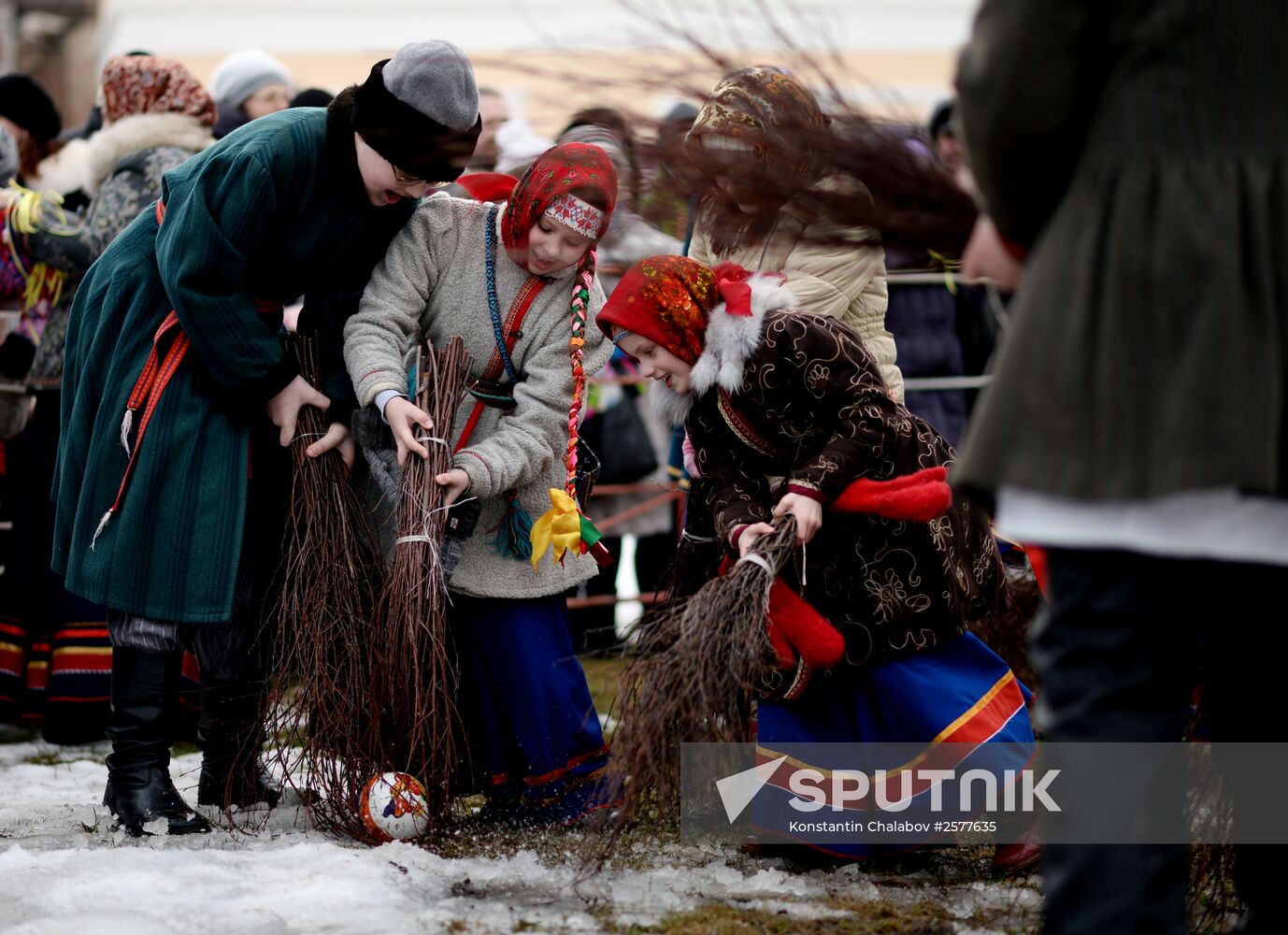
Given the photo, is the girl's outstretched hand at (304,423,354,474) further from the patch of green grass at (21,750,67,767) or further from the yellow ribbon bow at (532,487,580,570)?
the patch of green grass at (21,750,67,767)

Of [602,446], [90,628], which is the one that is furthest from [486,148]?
[602,446]

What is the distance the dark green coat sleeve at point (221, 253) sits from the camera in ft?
10.2

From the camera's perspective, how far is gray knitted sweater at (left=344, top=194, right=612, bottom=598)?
3.37 metres

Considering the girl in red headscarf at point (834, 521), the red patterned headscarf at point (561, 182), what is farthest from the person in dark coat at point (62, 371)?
the girl in red headscarf at point (834, 521)

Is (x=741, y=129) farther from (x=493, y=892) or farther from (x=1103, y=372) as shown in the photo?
(x=493, y=892)

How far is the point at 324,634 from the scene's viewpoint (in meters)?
3.28

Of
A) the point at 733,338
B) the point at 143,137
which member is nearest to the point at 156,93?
the point at 143,137

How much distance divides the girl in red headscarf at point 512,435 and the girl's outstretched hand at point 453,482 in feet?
0.22

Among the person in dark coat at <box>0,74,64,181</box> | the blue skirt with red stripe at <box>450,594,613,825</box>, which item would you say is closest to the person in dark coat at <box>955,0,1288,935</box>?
the blue skirt with red stripe at <box>450,594,613,825</box>

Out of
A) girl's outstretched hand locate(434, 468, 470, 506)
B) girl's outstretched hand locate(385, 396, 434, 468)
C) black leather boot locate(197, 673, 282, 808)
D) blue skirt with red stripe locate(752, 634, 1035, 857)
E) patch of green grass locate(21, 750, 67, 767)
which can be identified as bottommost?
patch of green grass locate(21, 750, 67, 767)

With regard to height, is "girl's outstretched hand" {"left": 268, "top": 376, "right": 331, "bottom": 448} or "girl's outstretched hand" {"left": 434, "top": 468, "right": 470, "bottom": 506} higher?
"girl's outstretched hand" {"left": 268, "top": 376, "right": 331, "bottom": 448}

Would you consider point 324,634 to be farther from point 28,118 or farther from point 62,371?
point 28,118

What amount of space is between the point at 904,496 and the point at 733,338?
0.49 meters

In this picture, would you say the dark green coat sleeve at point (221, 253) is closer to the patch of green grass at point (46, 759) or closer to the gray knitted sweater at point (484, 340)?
the gray knitted sweater at point (484, 340)
